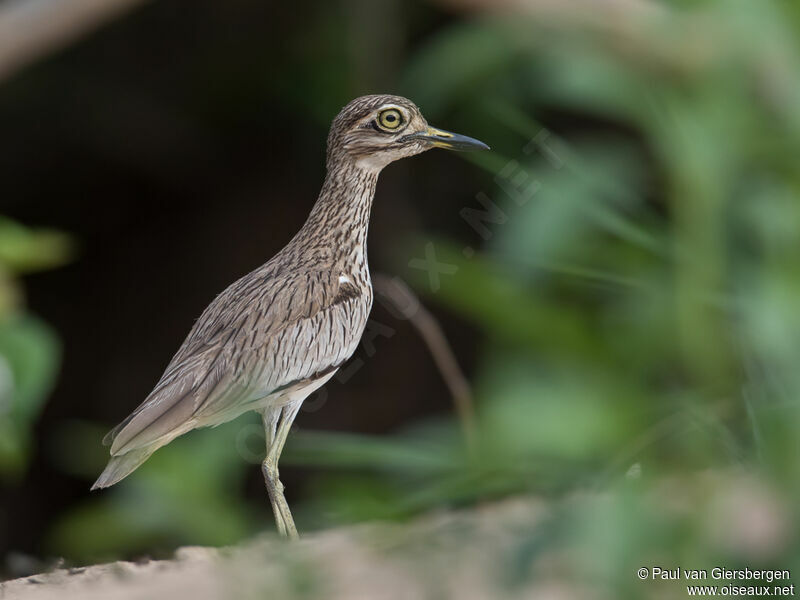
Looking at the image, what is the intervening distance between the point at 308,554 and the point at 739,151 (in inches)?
45.8

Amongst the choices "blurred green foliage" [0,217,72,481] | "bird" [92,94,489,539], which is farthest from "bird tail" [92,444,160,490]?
"blurred green foliage" [0,217,72,481]

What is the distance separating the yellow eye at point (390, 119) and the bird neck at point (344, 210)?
0.02 m

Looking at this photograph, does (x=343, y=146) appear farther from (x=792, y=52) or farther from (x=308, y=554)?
(x=792, y=52)

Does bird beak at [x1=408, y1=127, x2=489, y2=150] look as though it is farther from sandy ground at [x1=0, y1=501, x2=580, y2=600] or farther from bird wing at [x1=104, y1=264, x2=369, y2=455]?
sandy ground at [x1=0, y1=501, x2=580, y2=600]

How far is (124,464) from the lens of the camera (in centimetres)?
45

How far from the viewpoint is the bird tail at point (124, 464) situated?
17.1 inches

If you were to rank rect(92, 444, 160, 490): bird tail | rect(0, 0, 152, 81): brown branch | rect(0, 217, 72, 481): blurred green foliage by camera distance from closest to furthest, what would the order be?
1. rect(92, 444, 160, 490): bird tail
2. rect(0, 217, 72, 481): blurred green foliage
3. rect(0, 0, 152, 81): brown branch

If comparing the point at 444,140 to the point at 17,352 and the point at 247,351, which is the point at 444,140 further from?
the point at 17,352

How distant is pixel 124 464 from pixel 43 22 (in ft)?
2.91

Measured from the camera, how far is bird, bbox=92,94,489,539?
Answer: 0.45m

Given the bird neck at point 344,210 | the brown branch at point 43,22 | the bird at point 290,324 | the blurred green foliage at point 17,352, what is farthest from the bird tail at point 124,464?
the brown branch at point 43,22

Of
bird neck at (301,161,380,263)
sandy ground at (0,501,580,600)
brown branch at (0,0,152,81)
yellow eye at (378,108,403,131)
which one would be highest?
brown branch at (0,0,152,81)

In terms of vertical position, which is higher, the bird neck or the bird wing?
the bird neck

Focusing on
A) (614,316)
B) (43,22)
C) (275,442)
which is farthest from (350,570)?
(614,316)
